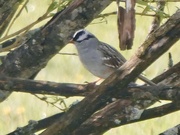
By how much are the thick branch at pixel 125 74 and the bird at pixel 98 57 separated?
188 centimetres

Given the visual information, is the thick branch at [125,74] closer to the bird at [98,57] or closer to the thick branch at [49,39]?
the thick branch at [49,39]

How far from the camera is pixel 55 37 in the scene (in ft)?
8.73

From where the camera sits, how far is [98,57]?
432 cm

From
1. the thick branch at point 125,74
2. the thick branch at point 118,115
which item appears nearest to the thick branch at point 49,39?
the thick branch at point 118,115

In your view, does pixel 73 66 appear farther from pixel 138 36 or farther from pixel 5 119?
pixel 5 119

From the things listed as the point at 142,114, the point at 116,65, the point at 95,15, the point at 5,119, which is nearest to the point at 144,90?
the point at 142,114

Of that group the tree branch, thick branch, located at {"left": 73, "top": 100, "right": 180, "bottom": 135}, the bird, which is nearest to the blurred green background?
the bird

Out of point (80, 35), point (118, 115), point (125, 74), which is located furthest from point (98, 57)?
point (125, 74)

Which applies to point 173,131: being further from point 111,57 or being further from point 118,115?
point 111,57

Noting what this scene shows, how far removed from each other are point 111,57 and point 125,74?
218 cm

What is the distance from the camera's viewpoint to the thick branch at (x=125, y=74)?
189 cm

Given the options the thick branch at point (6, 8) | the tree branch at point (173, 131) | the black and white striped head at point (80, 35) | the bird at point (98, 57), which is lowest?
the bird at point (98, 57)

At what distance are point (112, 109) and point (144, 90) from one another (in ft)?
0.99

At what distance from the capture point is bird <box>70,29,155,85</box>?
13.5ft
